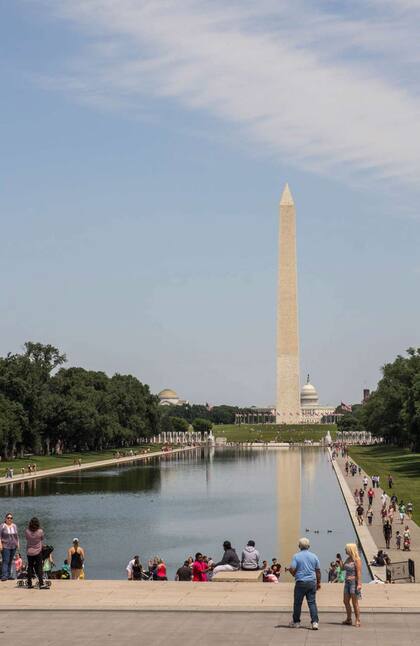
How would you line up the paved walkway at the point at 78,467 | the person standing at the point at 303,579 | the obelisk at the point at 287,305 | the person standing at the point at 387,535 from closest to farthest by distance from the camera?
the person standing at the point at 303,579, the person standing at the point at 387,535, the paved walkway at the point at 78,467, the obelisk at the point at 287,305

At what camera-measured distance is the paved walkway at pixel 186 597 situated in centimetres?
1916

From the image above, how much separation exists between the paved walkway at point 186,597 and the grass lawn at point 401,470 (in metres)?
24.8

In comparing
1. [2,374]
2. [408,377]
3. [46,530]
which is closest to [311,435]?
[408,377]

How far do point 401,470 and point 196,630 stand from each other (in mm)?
63362

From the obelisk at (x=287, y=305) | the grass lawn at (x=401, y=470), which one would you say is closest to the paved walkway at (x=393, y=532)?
the grass lawn at (x=401, y=470)

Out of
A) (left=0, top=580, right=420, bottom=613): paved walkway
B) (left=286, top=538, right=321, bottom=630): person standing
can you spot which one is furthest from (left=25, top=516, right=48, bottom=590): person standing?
(left=286, top=538, right=321, bottom=630): person standing

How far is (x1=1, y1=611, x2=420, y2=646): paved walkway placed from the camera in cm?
1652

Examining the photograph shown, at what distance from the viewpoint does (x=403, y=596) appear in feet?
66.1

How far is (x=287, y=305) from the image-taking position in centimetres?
14062

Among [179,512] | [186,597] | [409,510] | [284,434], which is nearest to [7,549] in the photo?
[186,597]

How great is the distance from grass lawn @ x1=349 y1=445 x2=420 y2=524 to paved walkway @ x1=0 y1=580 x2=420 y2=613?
24760mm

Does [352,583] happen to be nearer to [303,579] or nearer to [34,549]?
[303,579]

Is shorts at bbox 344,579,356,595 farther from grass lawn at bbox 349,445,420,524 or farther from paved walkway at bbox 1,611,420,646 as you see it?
grass lawn at bbox 349,445,420,524

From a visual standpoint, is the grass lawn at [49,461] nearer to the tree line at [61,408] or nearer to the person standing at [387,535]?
the tree line at [61,408]
